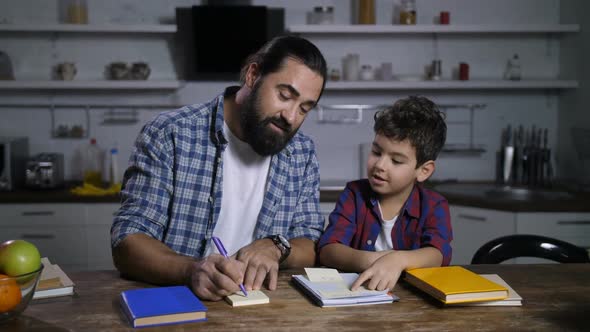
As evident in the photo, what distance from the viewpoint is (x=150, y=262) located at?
1.55 m

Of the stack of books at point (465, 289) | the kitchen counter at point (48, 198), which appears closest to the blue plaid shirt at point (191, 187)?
the stack of books at point (465, 289)

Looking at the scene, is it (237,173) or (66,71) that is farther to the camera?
(66,71)

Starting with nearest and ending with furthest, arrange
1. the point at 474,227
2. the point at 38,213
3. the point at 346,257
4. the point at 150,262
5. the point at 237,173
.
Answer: the point at 150,262 < the point at 346,257 < the point at 237,173 < the point at 474,227 < the point at 38,213

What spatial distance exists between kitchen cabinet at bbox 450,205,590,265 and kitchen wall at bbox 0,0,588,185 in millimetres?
864

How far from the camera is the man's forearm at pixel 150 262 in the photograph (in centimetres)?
150

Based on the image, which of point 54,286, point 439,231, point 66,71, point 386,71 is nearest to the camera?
point 54,286

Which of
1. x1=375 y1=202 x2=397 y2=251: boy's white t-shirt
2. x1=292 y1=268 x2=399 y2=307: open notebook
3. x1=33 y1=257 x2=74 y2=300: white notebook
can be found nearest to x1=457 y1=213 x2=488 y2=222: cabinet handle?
x1=375 y1=202 x2=397 y2=251: boy's white t-shirt

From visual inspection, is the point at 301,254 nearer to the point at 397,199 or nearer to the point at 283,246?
→ the point at 283,246

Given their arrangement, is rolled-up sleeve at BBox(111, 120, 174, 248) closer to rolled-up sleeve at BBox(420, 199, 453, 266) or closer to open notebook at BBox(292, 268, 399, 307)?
open notebook at BBox(292, 268, 399, 307)

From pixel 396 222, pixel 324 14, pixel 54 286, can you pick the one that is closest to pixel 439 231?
pixel 396 222

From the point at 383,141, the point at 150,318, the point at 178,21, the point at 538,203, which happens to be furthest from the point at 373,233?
the point at 178,21

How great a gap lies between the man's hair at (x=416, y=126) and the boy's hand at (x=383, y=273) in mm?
421

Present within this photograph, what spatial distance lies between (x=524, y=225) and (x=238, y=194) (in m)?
1.88

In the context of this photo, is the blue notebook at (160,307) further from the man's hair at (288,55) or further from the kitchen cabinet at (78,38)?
the kitchen cabinet at (78,38)
